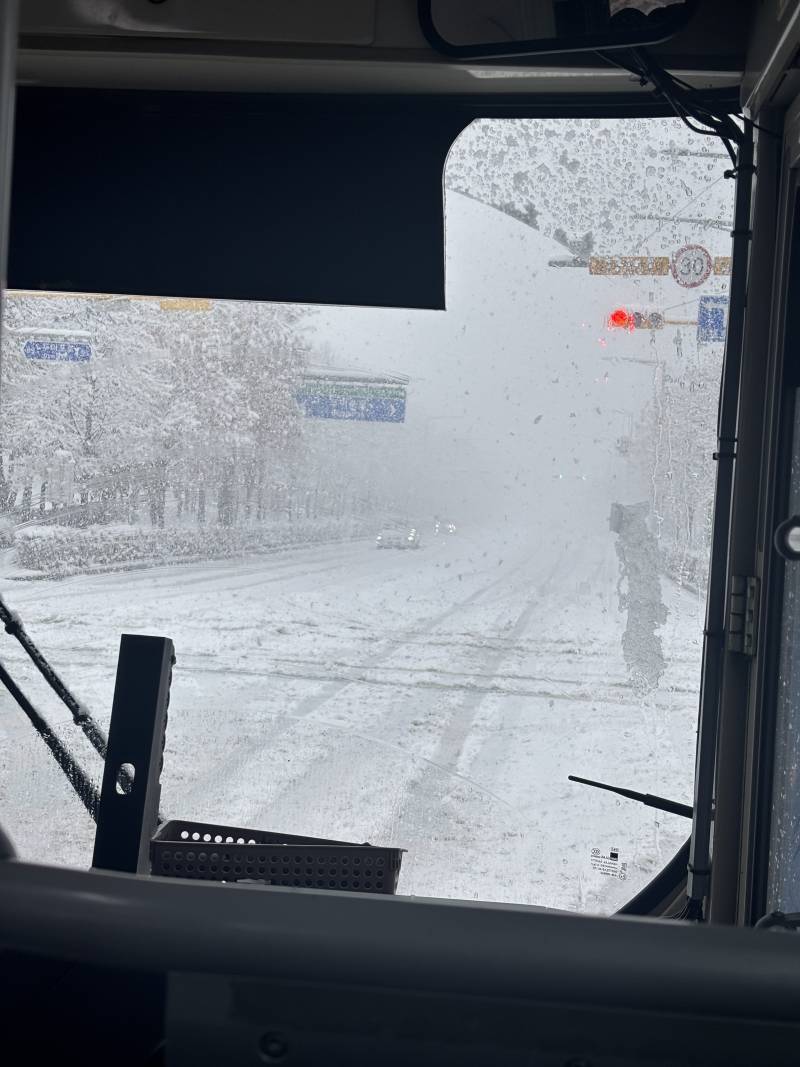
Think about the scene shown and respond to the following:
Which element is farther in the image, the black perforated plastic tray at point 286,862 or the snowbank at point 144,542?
the snowbank at point 144,542

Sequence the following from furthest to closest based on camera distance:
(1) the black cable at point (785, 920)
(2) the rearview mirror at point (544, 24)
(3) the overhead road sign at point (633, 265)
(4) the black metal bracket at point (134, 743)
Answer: (3) the overhead road sign at point (633, 265), (2) the rearview mirror at point (544, 24), (4) the black metal bracket at point (134, 743), (1) the black cable at point (785, 920)

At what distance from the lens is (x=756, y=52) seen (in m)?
2.09

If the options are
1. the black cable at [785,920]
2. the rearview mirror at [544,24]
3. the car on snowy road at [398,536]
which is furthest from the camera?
the car on snowy road at [398,536]

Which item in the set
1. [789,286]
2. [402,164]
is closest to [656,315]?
[789,286]

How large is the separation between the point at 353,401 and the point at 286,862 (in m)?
1.02

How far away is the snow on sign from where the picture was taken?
7.86 ft

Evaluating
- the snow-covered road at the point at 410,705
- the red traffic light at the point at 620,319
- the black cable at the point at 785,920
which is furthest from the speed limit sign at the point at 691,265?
the black cable at the point at 785,920

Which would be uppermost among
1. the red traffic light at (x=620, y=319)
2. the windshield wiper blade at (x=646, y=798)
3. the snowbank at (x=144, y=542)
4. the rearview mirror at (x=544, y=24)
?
the rearview mirror at (x=544, y=24)

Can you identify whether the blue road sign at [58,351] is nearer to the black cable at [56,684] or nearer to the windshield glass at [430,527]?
the windshield glass at [430,527]

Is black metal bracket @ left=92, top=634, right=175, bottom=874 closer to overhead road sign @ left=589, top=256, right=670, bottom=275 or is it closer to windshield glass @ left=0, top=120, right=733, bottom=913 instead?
windshield glass @ left=0, top=120, right=733, bottom=913

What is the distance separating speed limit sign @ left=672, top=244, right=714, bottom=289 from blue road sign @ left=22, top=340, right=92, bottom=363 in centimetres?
135

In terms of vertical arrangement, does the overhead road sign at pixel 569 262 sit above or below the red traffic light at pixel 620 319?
above

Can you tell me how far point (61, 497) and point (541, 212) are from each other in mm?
1287

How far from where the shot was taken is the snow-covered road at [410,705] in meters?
2.38
